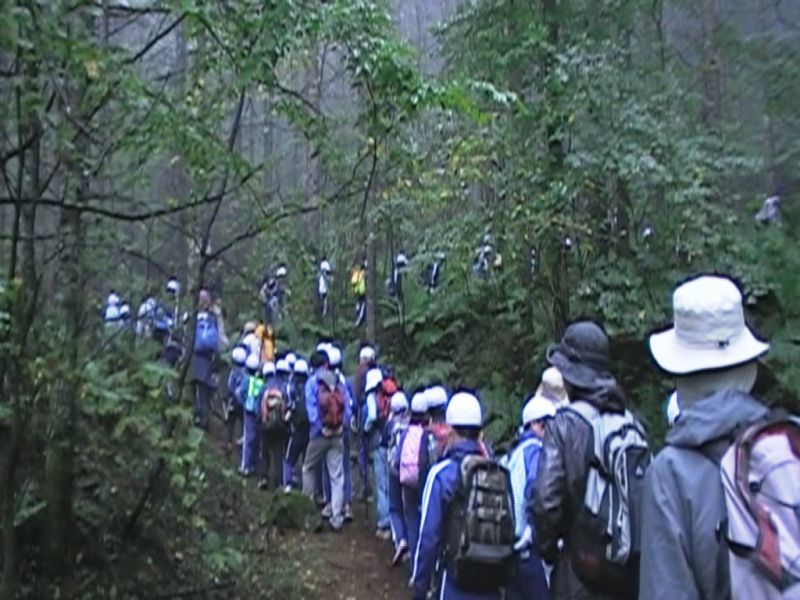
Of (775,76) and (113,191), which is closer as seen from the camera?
(113,191)

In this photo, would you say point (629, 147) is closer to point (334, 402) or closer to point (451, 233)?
point (451, 233)

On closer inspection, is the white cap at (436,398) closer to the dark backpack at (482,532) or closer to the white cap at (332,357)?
the white cap at (332,357)

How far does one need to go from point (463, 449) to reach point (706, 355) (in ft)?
10.8

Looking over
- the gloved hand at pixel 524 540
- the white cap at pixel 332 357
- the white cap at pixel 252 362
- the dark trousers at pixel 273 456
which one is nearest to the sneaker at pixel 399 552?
the white cap at pixel 332 357

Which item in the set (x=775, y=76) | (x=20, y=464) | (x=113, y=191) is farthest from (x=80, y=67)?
(x=775, y=76)

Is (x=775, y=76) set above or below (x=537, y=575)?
above

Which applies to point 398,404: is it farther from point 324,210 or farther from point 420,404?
point 324,210

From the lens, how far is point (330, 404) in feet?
35.2

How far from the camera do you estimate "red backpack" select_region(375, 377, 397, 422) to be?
11.1 meters

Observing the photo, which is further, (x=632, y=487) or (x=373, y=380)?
(x=373, y=380)

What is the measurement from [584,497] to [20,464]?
4666mm

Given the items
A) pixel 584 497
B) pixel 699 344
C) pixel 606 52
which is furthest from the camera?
pixel 606 52

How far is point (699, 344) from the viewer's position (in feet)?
8.94

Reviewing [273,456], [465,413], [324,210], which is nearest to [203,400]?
[273,456]
